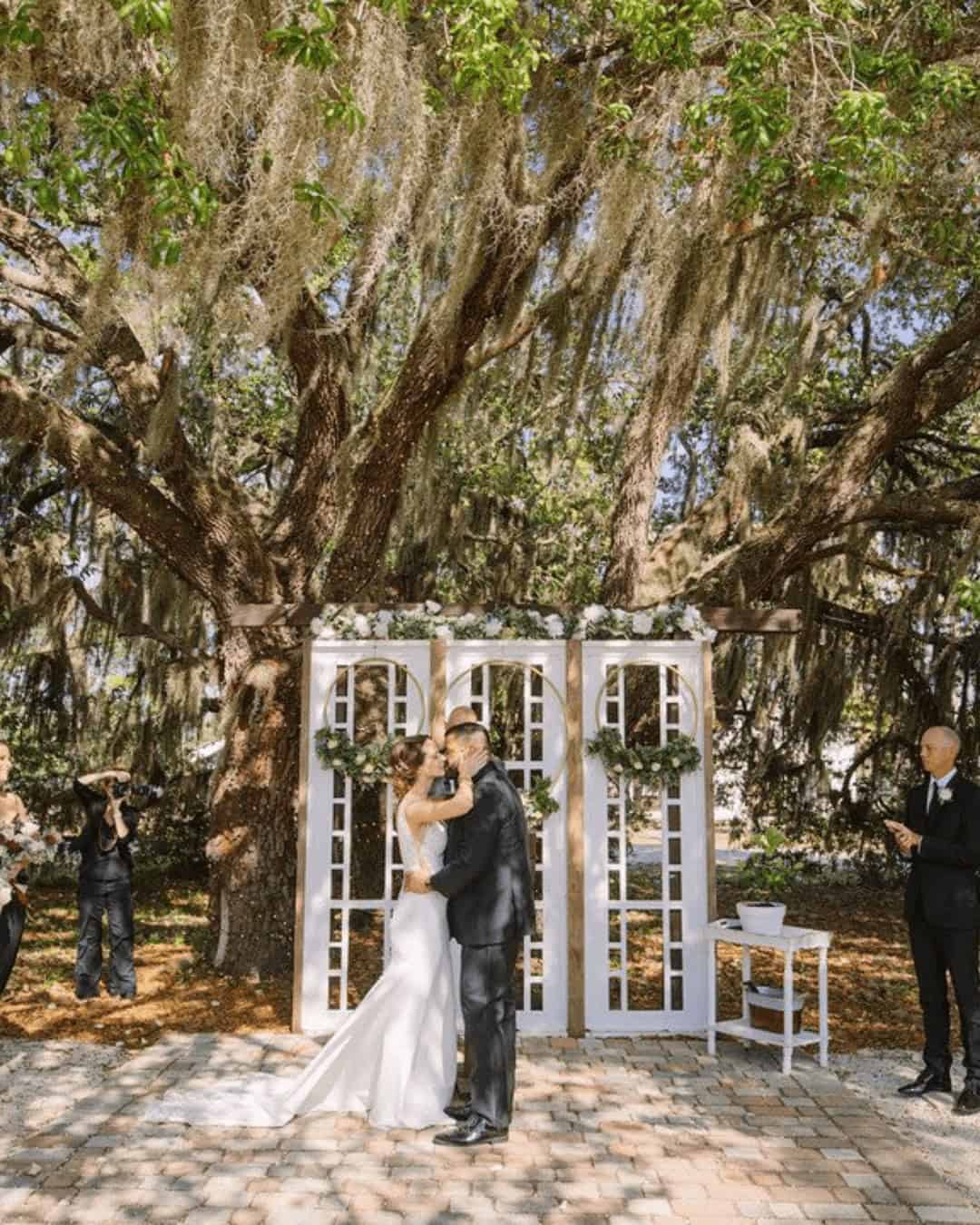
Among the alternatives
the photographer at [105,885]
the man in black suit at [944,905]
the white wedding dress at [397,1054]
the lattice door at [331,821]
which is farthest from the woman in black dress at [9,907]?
the man in black suit at [944,905]

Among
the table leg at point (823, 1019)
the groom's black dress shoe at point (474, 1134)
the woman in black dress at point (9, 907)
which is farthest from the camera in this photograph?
the table leg at point (823, 1019)

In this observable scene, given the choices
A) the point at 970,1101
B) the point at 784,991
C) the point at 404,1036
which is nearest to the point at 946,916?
the point at 970,1101

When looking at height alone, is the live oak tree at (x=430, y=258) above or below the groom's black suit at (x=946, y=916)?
above

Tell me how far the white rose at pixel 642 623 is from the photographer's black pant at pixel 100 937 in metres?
3.19

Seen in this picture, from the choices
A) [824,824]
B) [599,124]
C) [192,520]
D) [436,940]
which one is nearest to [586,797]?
[436,940]

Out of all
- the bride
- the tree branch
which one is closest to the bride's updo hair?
the bride

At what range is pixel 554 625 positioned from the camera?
19.2ft

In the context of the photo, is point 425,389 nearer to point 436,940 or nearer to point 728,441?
point 436,940

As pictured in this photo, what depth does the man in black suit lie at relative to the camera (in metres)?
4.42

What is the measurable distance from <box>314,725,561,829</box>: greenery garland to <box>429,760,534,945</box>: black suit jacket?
1488 millimetres

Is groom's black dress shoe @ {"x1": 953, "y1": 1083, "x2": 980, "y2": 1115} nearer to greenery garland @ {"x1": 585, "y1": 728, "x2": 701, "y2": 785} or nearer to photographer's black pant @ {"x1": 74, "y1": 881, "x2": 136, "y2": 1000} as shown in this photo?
greenery garland @ {"x1": 585, "y1": 728, "x2": 701, "y2": 785}

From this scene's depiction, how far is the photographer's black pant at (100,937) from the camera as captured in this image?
20.6 ft

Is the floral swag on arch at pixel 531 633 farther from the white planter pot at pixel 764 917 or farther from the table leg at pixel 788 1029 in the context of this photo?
the table leg at pixel 788 1029

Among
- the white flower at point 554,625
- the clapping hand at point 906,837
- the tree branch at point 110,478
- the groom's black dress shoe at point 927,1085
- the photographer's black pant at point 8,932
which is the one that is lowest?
the groom's black dress shoe at point 927,1085
